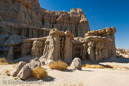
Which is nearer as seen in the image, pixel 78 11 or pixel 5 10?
pixel 5 10

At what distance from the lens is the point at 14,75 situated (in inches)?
186

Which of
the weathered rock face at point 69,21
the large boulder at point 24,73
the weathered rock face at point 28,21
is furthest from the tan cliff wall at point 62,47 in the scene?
the weathered rock face at point 69,21

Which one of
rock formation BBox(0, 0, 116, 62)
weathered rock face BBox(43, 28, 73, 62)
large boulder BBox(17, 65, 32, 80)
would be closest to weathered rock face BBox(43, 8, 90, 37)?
rock formation BBox(0, 0, 116, 62)

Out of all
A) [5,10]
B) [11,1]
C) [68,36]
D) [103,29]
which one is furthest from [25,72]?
[11,1]

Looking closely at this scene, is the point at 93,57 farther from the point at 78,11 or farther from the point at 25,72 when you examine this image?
the point at 78,11

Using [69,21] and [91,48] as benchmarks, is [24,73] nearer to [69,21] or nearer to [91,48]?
[91,48]

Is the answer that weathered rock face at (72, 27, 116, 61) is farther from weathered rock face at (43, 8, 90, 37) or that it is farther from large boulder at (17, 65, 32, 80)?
weathered rock face at (43, 8, 90, 37)

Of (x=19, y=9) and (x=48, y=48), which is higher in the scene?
(x=19, y=9)

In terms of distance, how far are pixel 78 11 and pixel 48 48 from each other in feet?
120

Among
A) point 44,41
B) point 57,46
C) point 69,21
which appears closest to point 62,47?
point 57,46

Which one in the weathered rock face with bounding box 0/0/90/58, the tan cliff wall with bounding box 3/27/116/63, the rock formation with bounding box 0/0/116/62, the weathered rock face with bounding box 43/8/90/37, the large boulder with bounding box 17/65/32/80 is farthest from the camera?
the weathered rock face with bounding box 43/8/90/37

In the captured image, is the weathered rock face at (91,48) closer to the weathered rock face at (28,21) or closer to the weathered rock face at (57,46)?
the weathered rock face at (57,46)

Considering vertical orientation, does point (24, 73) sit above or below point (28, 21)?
below

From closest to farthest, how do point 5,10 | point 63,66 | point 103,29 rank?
point 63,66 < point 103,29 < point 5,10
